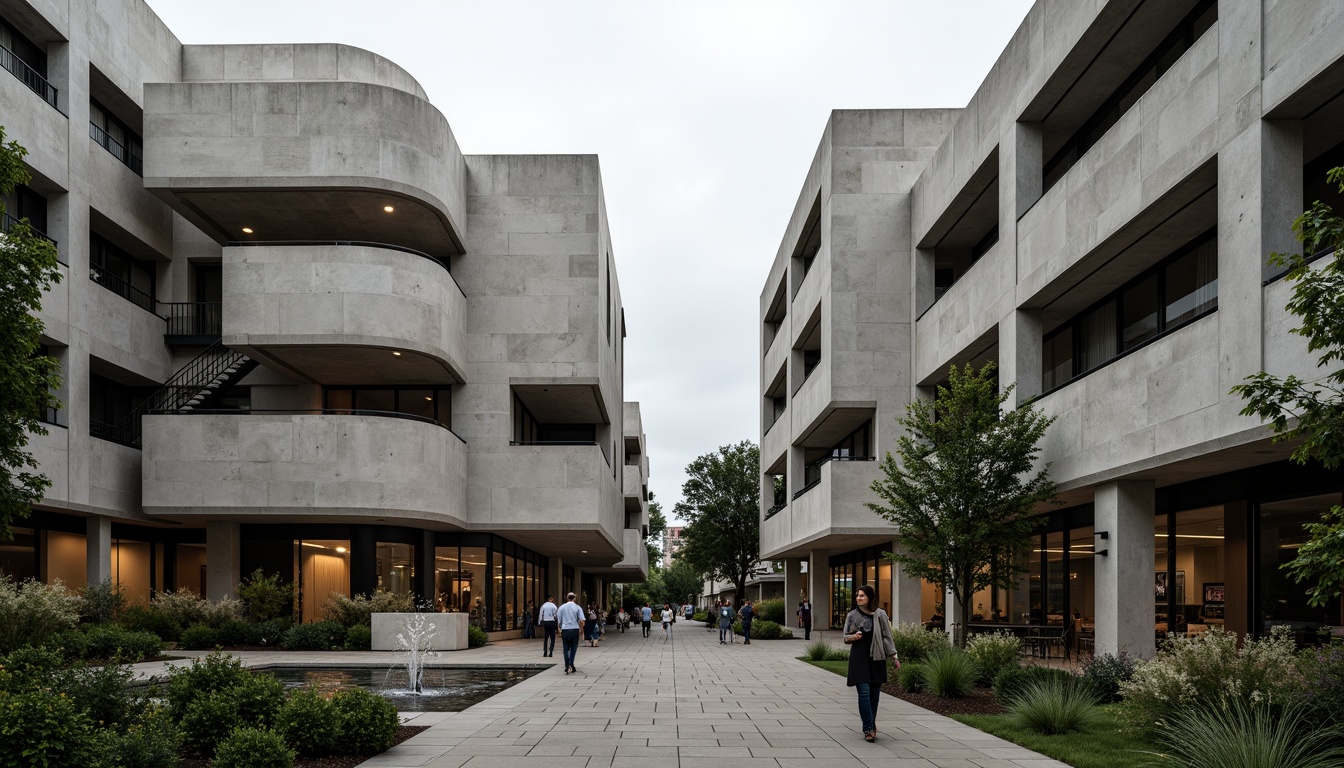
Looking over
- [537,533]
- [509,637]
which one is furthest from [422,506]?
[509,637]

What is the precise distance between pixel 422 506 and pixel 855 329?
14.4 m

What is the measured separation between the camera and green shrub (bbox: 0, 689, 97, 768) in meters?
7.32

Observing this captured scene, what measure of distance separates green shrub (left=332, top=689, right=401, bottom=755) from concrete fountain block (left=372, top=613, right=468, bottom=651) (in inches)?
676

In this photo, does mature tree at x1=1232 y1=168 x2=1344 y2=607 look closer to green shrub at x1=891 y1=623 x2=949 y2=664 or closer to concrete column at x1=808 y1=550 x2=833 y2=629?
green shrub at x1=891 y1=623 x2=949 y2=664

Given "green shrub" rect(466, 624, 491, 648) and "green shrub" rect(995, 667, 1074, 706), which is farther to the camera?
"green shrub" rect(466, 624, 491, 648)

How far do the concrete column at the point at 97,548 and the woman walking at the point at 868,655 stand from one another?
23311mm

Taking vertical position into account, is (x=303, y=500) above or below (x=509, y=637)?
above

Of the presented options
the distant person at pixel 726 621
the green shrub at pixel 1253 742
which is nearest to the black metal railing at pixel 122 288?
the distant person at pixel 726 621

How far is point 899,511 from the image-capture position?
22406mm

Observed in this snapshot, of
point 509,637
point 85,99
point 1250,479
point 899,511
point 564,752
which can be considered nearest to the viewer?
point 564,752

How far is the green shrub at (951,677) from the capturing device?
52.3 feet

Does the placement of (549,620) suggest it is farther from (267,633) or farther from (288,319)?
(288,319)

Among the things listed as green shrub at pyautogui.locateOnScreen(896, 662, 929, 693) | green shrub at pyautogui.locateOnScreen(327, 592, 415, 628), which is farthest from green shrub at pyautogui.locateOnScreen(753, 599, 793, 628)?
green shrub at pyautogui.locateOnScreen(896, 662, 929, 693)

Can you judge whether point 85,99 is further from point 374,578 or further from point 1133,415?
point 1133,415
